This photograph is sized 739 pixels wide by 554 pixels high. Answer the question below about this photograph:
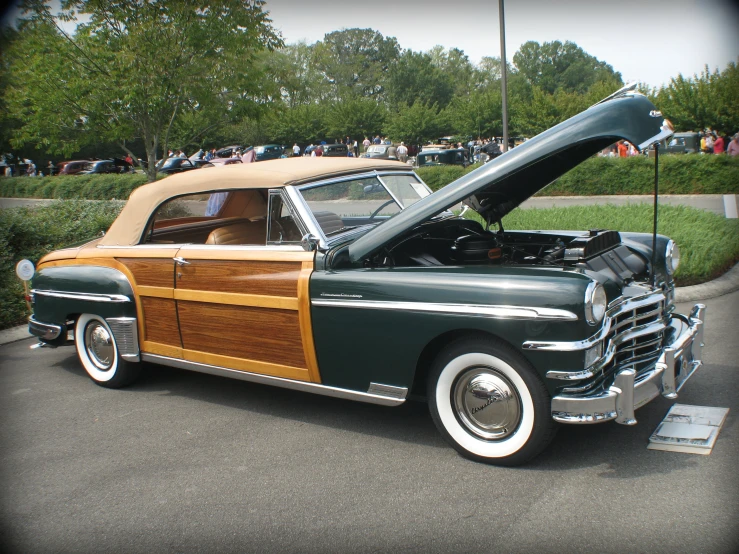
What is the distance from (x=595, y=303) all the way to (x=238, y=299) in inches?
86.5

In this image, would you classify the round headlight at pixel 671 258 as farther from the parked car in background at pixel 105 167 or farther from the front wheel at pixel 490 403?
the parked car in background at pixel 105 167

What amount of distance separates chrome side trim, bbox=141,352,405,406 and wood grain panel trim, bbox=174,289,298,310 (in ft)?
1.52

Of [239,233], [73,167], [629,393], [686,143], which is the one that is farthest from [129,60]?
[73,167]

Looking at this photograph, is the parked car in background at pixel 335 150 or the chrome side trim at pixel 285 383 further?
the parked car in background at pixel 335 150

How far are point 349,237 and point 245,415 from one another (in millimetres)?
1417

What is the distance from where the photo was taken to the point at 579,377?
3.07 metres

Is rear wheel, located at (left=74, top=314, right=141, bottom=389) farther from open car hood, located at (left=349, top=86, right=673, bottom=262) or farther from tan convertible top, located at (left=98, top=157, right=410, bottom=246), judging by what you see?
open car hood, located at (left=349, top=86, right=673, bottom=262)

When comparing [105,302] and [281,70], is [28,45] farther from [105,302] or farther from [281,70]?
[105,302]

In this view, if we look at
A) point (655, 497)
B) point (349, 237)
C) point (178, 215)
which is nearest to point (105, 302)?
point (178, 215)

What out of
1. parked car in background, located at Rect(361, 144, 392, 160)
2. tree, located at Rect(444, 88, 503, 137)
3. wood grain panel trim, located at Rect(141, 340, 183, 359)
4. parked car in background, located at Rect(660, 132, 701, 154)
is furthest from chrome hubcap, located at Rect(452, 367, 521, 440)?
tree, located at Rect(444, 88, 503, 137)

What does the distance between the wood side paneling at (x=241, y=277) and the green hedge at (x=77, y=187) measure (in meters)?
18.1

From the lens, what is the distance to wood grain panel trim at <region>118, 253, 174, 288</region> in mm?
4566

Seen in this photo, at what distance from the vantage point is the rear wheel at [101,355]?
5035 millimetres

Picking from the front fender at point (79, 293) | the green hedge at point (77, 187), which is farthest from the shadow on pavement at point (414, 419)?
the green hedge at point (77, 187)
